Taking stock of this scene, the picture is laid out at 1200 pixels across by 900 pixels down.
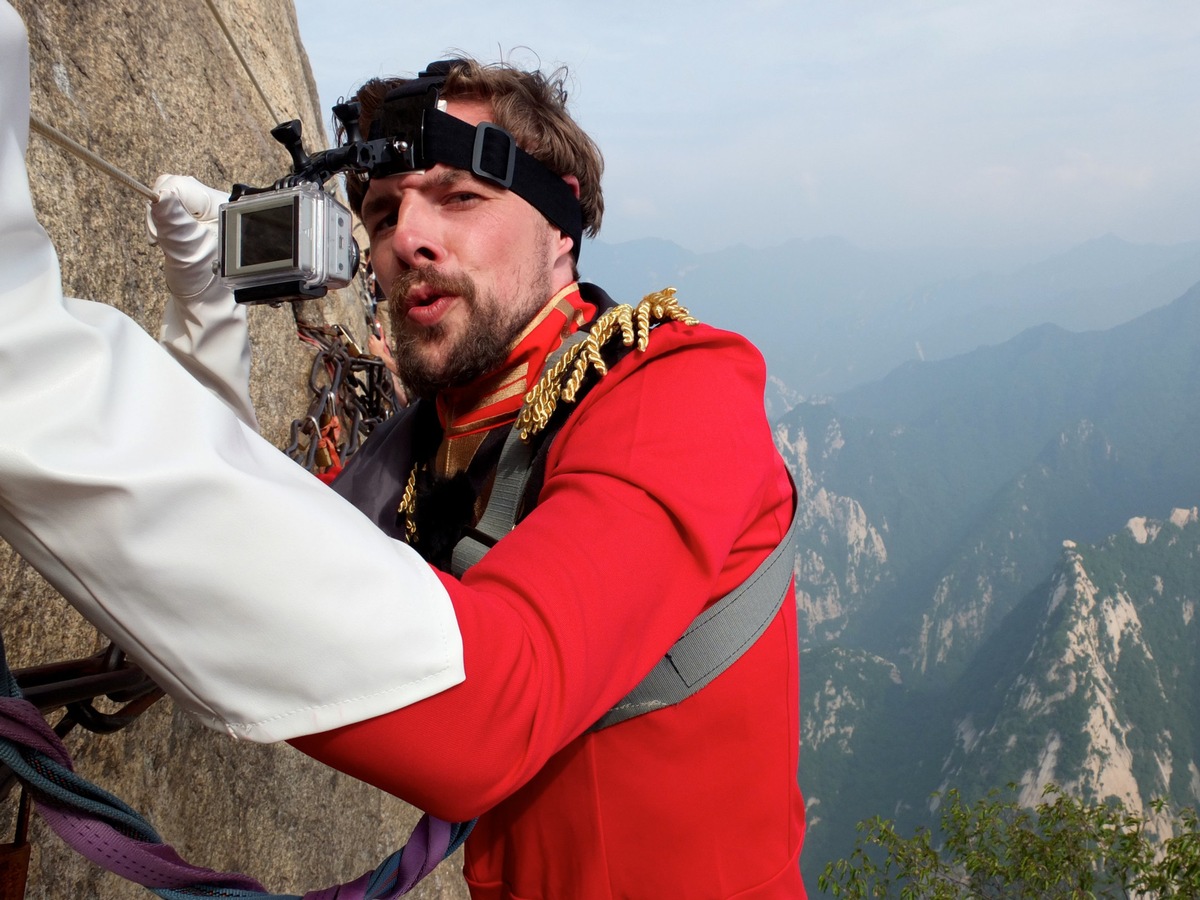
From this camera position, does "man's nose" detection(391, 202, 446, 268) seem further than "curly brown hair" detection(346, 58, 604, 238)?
No

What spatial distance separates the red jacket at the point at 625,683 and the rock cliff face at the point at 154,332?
31cm

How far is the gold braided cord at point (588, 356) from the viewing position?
195 centimetres

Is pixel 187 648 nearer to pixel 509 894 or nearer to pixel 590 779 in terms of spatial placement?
pixel 590 779

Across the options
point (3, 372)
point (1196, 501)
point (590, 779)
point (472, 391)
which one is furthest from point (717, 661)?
point (1196, 501)

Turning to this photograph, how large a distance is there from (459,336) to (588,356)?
60 centimetres

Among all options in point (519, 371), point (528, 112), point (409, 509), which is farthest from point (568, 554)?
point (528, 112)

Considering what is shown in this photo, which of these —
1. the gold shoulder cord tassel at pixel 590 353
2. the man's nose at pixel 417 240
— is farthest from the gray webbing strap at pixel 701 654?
the man's nose at pixel 417 240

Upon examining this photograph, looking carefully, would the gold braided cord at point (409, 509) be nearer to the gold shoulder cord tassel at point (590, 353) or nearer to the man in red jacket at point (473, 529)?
the man in red jacket at point (473, 529)

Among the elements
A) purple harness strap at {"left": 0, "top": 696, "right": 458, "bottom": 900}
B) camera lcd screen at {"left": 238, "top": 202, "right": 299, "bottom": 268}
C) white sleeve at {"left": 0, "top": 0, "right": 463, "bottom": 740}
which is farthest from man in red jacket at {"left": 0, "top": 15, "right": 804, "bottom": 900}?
camera lcd screen at {"left": 238, "top": 202, "right": 299, "bottom": 268}

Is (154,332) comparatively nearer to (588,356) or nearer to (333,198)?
(333,198)

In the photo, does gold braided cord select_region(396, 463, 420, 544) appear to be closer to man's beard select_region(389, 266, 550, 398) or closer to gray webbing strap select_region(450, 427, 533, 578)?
man's beard select_region(389, 266, 550, 398)

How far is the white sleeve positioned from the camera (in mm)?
894

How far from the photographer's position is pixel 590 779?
203cm

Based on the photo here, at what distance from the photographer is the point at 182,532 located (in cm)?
94
